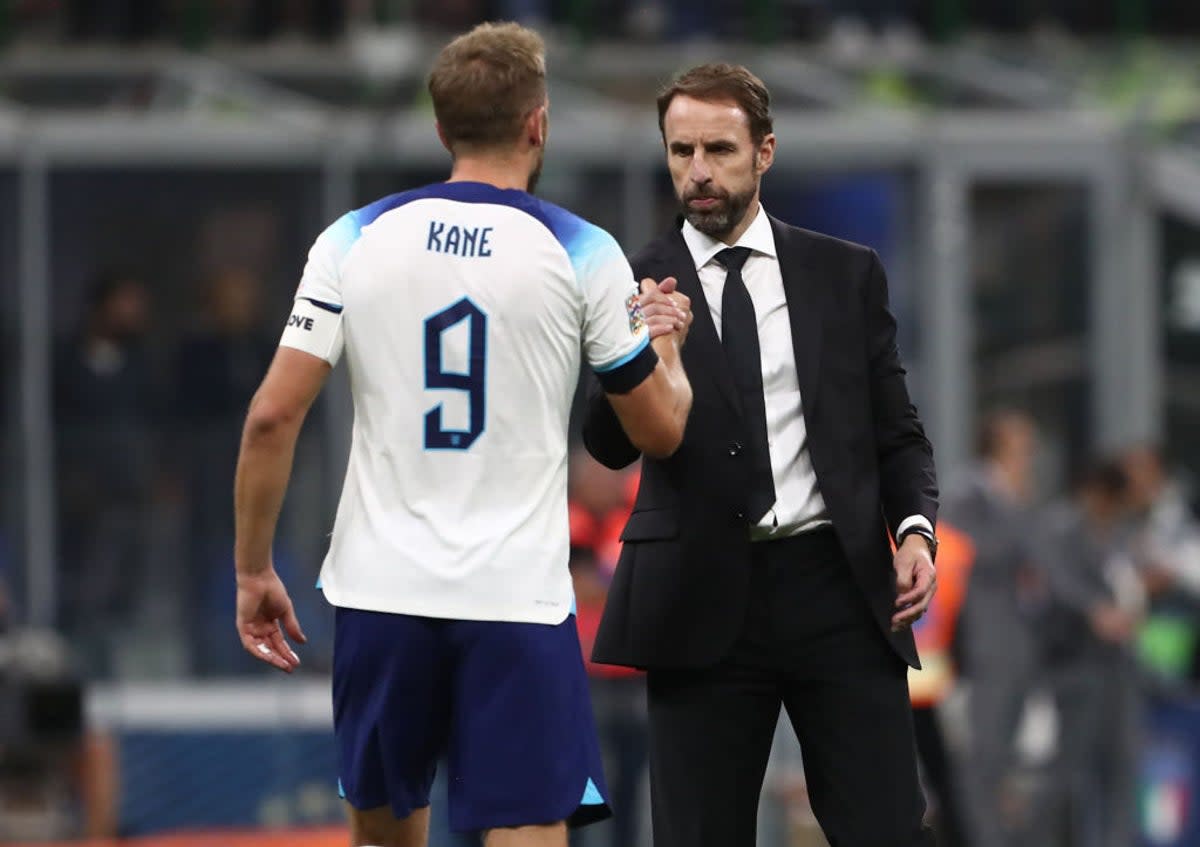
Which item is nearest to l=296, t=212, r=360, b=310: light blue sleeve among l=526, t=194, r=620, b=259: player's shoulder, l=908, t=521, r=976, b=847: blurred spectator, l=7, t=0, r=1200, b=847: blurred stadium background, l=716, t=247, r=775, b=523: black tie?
l=526, t=194, r=620, b=259: player's shoulder

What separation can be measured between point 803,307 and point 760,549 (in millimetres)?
480

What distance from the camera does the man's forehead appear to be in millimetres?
4426

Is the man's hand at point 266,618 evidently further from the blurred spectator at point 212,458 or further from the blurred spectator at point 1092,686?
the blurred spectator at point 212,458

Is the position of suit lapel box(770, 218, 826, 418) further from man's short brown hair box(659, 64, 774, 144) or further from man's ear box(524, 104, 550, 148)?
man's ear box(524, 104, 550, 148)

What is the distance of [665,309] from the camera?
439cm

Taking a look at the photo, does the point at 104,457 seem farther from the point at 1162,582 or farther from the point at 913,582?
the point at 913,582

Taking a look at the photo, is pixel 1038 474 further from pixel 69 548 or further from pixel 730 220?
pixel 730 220

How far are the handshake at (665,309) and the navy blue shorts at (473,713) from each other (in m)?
0.58

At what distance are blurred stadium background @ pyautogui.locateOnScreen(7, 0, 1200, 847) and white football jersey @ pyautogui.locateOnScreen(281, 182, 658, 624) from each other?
492 centimetres

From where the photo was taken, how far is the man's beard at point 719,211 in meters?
4.48

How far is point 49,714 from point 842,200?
531 centimetres

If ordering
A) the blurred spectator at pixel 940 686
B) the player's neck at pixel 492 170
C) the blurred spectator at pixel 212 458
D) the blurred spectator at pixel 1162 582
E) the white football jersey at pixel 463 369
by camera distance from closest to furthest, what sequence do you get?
the white football jersey at pixel 463 369 → the player's neck at pixel 492 170 → the blurred spectator at pixel 940 686 → the blurred spectator at pixel 212 458 → the blurred spectator at pixel 1162 582

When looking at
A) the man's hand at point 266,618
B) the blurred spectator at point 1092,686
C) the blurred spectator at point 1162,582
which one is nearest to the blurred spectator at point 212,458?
the blurred spectator at point 1092,686

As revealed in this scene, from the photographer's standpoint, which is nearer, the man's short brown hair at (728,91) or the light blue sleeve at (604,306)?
the light blue sleeve at (604,306)
